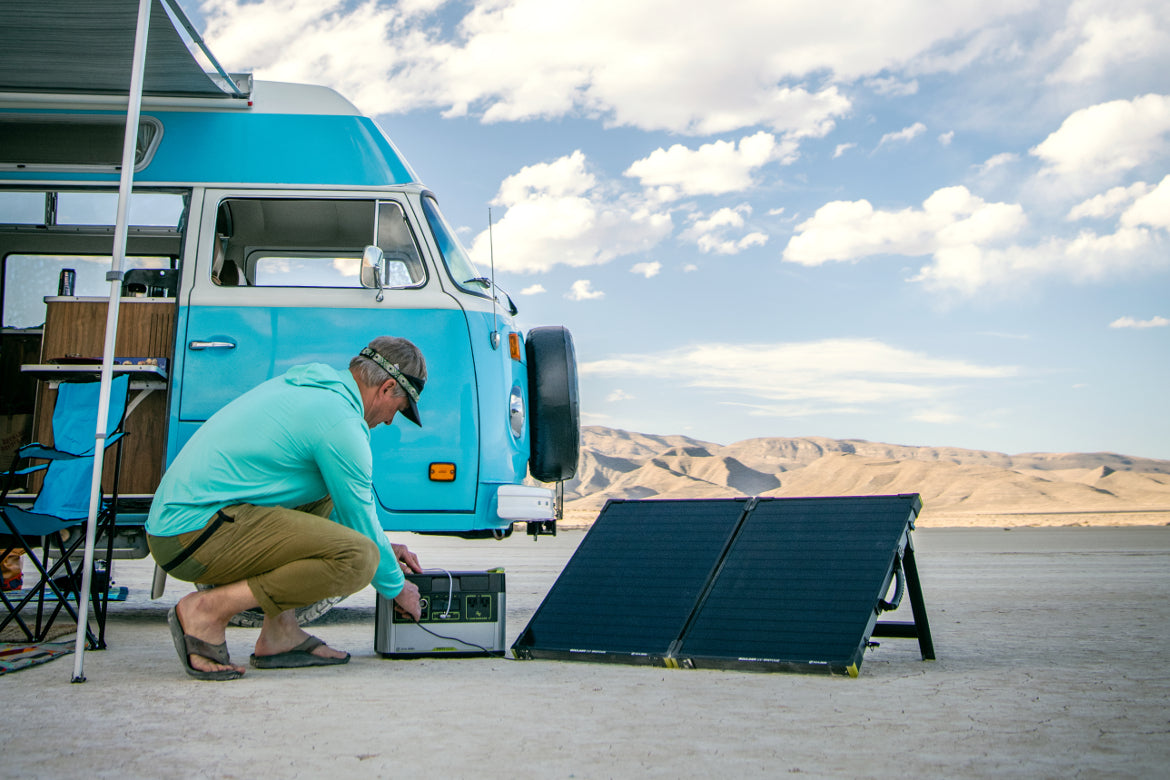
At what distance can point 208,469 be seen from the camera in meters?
3.87

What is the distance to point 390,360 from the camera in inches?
159

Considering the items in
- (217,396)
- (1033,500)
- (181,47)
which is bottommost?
(1033,500)

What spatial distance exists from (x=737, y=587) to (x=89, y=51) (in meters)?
4.58

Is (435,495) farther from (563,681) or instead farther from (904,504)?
(904,504)

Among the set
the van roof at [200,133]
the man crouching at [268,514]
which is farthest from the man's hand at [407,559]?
the van roof at [200,133]

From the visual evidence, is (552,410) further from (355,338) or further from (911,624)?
(911,624)

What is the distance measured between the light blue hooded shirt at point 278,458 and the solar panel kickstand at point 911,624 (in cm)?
227

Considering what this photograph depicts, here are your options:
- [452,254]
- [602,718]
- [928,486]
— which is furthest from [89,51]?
[928,486]

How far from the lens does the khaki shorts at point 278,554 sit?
3.86 meters

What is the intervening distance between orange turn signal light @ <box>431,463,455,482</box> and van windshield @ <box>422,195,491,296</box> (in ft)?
3.66

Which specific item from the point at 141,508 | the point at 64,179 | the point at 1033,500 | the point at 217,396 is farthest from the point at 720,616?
the point at 1033,500

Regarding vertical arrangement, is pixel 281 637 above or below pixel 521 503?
below

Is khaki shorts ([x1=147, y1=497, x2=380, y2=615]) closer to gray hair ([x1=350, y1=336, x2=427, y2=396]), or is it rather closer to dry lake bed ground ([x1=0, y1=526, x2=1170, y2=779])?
dry lake bed ground ([x1=0, y1=526, x2=1170, y2=779])

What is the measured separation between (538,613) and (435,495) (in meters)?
1.26
